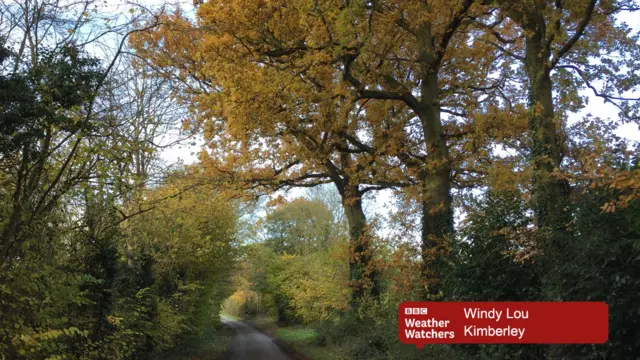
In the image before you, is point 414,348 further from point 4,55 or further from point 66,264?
point 4,55

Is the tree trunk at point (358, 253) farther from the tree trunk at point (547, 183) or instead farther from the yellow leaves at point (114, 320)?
the yellow leaves at point (114, 320)

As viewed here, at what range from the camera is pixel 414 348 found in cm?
883

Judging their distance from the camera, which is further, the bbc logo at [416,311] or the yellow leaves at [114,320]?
the yellow leaves at [114,320]

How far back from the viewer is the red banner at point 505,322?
496 cm

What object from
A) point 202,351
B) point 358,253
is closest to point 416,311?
point 358,253

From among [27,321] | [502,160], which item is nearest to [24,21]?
[27,321]

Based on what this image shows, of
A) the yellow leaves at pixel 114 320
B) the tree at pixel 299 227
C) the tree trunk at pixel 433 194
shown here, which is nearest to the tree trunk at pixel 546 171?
the tree trunk at pixel 433 194

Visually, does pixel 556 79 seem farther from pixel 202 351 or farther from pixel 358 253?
pixel 202 351

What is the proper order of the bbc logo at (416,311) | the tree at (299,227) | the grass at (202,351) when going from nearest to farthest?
1. the bbc logo at (416,311)
2. the grass at (202,351)
3. the tree at (299,227)

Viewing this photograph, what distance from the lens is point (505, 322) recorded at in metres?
6.51

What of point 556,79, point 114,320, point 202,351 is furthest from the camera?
point 202,351

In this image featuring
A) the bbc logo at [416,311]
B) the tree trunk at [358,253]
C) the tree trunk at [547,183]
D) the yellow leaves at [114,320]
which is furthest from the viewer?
the tree trunk at [358,253]

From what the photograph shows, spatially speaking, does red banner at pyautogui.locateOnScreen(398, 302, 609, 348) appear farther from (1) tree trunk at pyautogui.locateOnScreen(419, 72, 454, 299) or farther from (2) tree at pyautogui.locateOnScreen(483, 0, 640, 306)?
(1) tree trunk at pyautogui.locateOnScreen(419, 72, 454, 299)

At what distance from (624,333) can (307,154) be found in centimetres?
1005
